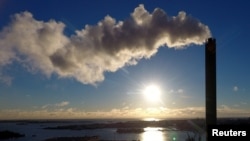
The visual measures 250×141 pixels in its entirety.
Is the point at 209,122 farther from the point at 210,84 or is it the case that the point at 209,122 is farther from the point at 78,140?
the point at 78,140

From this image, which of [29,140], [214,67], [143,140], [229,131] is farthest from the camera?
[29,140]

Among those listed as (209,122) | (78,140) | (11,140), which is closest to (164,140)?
(78,140)

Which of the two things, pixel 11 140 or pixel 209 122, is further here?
pixel 11 140

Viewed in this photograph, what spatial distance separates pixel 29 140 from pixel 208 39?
141718mm

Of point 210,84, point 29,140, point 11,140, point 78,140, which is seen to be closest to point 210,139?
point 210,84

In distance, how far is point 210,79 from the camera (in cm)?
2745

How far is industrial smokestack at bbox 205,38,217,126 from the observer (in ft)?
89.4

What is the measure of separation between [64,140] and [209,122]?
4505 inches

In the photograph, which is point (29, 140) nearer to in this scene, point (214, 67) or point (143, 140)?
point (143, 140)

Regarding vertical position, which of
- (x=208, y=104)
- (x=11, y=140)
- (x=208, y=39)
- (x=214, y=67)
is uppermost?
(x=208, y=39)

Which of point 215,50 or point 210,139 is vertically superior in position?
point 215,50

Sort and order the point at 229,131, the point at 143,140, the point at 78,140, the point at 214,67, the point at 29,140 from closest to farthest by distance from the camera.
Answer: the point at 229,131 < the point at 214,67 < the point at 78,140 < the point at 143,140 < the point at 29,140

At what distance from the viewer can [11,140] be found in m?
164

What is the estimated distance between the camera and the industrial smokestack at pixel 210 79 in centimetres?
2725
